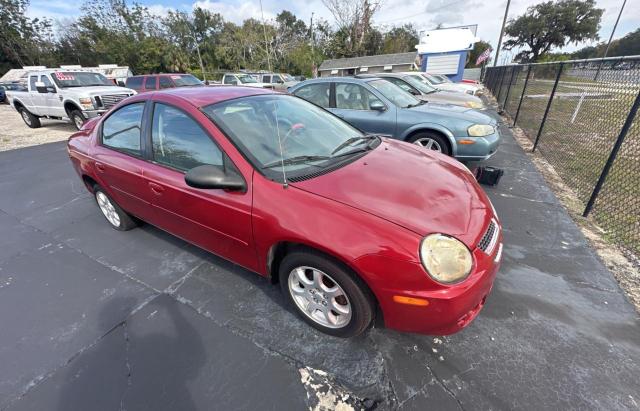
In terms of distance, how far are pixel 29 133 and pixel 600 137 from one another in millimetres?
16564

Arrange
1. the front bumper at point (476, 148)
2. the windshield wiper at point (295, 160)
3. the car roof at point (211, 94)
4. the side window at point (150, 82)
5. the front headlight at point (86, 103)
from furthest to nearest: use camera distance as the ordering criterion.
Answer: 1. the side window at point (150, 82)
2. the front headlight at point (86, 103)
3. the front bumper at point (476, 148)
4. the car roof at point (211, 94)
5. the windshield wiper at point (295, 160)

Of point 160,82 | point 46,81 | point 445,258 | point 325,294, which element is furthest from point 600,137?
point 46,81

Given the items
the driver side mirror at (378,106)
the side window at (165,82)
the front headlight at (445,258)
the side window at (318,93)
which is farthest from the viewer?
the side window at (165,82)

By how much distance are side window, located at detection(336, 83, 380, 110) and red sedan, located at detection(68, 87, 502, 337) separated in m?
2.43

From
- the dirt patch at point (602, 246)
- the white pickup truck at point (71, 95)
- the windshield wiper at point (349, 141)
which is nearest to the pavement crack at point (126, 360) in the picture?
the windshield wiper at point (349, 141)

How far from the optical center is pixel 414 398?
1.66 m

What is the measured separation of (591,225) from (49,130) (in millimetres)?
14781

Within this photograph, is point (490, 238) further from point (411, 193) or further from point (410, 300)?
point (410, 300)

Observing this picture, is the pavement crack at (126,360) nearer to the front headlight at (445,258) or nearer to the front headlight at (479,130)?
the front headlight at (445,258)

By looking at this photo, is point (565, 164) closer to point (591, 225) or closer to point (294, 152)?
point (591, 225)

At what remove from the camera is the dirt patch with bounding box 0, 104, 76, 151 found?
8.40 m

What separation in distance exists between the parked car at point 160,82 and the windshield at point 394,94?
814cm

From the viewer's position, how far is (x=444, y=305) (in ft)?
5.05

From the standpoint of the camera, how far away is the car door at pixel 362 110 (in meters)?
4.76
